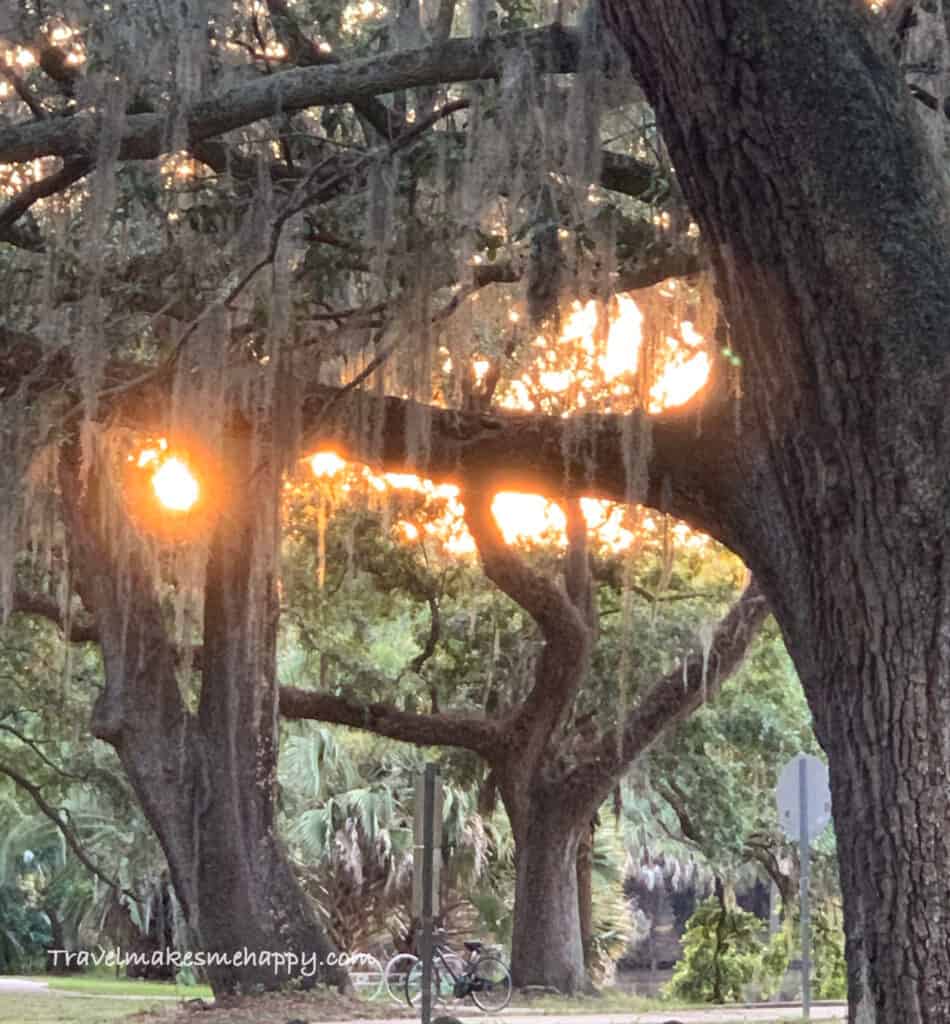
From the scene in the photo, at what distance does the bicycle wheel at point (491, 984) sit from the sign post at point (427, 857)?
5391 millimetres

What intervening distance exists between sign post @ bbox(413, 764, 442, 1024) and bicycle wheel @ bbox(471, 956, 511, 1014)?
539 centimetres

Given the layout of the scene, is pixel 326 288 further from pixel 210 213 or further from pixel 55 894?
pixel 55 894

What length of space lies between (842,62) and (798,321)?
31.7 inches

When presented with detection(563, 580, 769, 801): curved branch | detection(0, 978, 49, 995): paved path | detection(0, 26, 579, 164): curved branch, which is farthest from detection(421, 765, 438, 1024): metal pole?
detection(0, 978, 49, 995): paved path

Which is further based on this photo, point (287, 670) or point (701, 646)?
point (287, 670)

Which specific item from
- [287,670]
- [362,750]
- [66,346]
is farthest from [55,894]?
[66,346]

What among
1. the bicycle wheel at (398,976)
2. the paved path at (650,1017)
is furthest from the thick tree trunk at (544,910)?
the bicycle wheel at (398,976)

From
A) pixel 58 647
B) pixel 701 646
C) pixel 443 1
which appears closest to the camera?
pixel 443 1

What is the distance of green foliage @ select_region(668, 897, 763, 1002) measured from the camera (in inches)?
679

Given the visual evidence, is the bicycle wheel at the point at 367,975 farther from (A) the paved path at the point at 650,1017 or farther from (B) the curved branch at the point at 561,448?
(B) the curved branch at the point at 561,448

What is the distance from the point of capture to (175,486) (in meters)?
9.93

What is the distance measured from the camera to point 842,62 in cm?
455

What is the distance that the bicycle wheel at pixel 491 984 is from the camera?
12281 millimetres

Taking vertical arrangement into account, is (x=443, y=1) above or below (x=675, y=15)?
above
